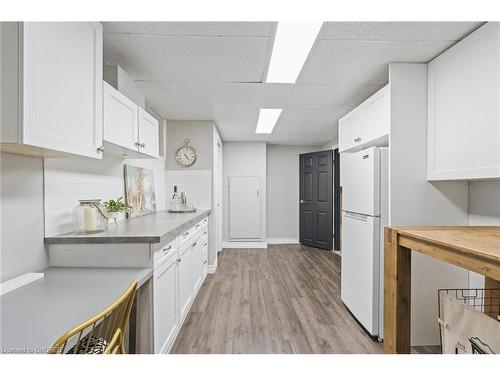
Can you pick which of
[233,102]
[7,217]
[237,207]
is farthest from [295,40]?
[237,207]

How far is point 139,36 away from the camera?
5.68 feet

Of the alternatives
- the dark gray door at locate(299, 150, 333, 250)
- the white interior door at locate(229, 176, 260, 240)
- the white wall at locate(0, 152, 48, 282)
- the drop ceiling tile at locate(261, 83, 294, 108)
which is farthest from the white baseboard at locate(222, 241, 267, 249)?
the white wall at locate(0, 152, 48, 282)

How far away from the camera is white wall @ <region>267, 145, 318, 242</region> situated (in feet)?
19.8

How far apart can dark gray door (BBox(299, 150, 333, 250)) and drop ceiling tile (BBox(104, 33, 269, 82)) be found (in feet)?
10.8

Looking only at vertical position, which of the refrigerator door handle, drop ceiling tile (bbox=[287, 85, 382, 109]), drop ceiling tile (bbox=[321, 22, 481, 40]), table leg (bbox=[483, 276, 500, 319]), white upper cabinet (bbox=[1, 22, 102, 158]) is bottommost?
table leg (bbox=[483, 276, 500, 319])

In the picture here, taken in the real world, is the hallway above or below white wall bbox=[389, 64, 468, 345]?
below

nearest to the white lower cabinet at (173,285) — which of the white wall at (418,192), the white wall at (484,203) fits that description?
the white wall at (418,192)

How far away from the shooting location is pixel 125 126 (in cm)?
199

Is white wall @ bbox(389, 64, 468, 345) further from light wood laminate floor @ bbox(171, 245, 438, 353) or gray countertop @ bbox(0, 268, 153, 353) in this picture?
gray countertop @ bbox(0, 268, 153, 353)
